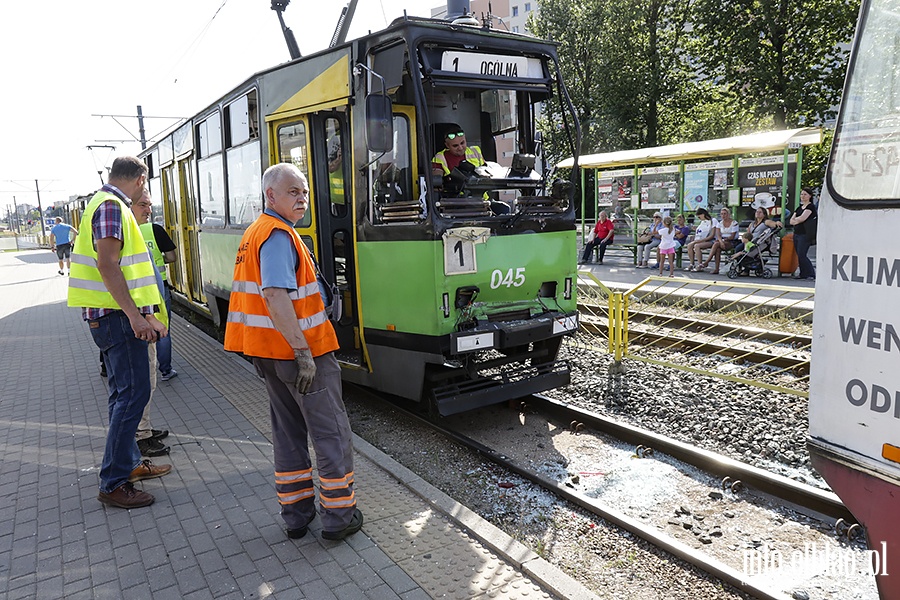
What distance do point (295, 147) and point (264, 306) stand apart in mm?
3354

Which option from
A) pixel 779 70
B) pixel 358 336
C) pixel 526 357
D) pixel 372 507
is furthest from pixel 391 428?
pixel 779 70

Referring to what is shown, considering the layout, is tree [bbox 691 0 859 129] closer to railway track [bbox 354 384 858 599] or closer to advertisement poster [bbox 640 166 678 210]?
advertisement poster [bbox 640 166 678 210]

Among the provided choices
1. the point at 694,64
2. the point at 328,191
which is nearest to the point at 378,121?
the point at 328,191

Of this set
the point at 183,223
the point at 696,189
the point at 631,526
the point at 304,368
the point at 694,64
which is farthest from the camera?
the point at 694,64

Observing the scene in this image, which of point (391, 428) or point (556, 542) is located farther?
point (391, 428)

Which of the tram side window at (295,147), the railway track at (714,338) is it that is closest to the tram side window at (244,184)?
the tram side window at (295,147)

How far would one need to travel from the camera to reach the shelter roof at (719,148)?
537 inches

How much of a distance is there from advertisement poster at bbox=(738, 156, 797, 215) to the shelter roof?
1.90 ft

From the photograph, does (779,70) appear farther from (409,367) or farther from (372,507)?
(372,507)

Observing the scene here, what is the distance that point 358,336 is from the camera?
594cm

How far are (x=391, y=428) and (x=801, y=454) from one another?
3575mm

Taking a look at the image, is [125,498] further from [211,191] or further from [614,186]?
[614,186]

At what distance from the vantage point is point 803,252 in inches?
530

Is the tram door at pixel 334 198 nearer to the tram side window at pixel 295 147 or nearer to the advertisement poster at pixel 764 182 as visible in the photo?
the tram side window at pixel 295 147
